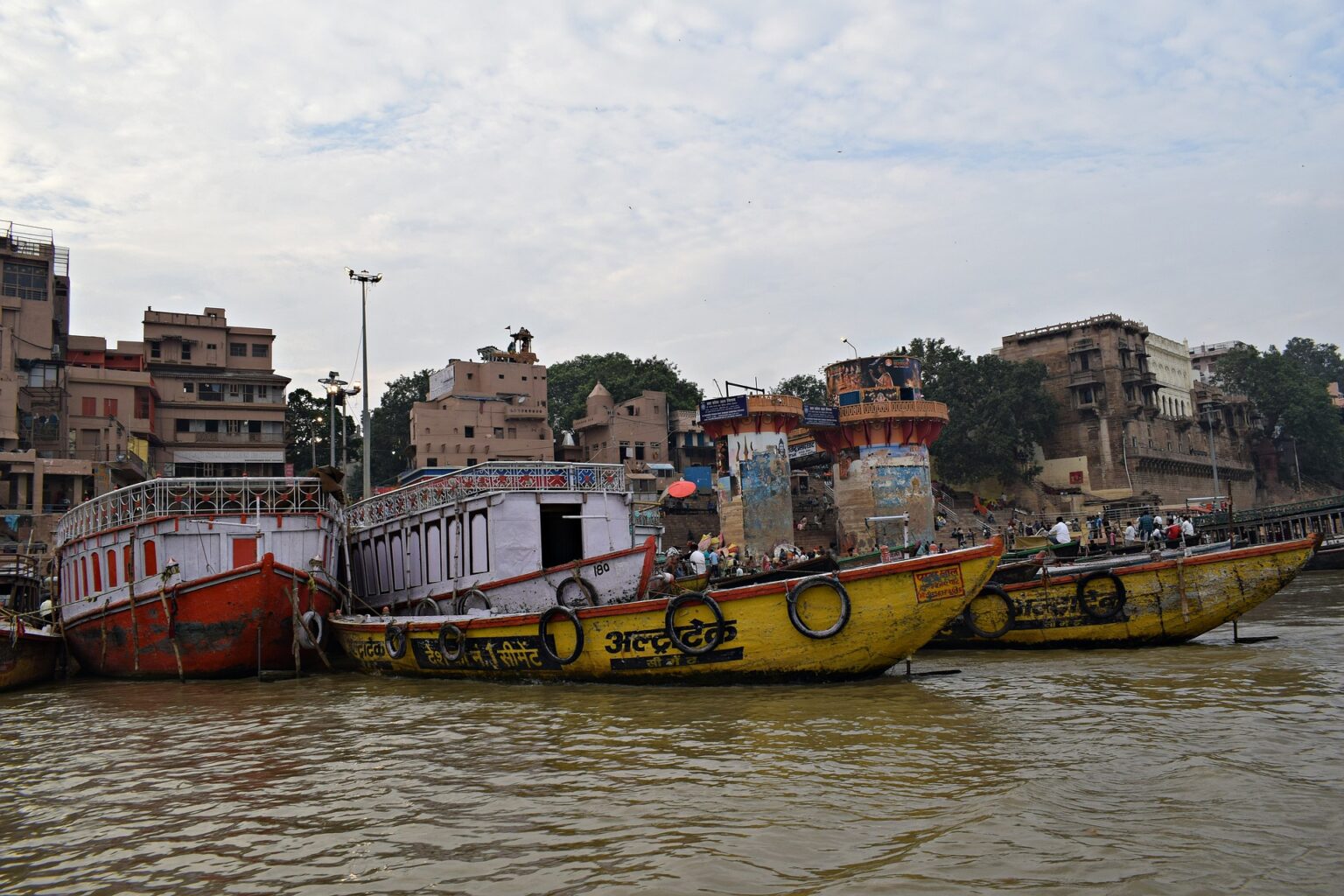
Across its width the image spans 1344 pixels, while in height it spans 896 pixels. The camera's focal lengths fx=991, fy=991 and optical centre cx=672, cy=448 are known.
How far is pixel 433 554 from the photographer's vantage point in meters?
19.0

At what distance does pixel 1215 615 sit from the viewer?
1586 cm

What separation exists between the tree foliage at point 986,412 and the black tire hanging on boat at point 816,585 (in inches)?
2091

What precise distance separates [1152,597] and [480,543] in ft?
36.8

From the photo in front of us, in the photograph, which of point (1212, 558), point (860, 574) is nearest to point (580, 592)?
point (860, 574)

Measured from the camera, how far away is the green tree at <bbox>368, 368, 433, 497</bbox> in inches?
2734

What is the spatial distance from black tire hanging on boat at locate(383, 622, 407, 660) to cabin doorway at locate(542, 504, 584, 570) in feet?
10.7

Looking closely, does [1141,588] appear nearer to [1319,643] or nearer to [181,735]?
[1319,643]

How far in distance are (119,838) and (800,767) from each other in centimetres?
504

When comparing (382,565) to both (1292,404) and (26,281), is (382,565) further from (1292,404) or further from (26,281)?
(1292,404)

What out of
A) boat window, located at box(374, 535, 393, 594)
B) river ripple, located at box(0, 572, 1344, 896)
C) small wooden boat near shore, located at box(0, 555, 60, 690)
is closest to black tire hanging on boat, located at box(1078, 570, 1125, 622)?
river ripple, located at box(0, 572, 1344, 896)

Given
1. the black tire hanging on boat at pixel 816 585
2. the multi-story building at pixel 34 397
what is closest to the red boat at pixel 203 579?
the black tire hanging on boat at pixel 816 585

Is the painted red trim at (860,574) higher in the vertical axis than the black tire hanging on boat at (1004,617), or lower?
higher

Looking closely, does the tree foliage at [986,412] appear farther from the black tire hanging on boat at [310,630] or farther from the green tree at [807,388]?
the black tire hanging on boat at [310,630]

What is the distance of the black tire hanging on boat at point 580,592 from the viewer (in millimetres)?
15094
